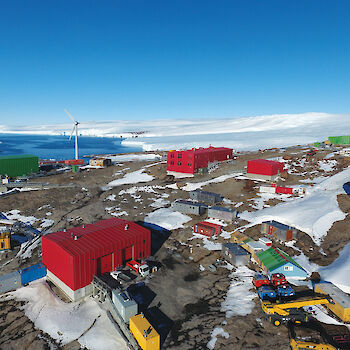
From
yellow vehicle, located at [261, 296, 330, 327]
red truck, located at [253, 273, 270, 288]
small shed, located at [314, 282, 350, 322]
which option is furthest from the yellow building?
small shed, located at [314, 282, 350, 322]

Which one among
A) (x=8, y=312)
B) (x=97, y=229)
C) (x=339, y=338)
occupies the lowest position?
(x=8, y=312)

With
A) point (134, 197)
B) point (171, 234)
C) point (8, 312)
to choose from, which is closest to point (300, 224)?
point (171, 234)

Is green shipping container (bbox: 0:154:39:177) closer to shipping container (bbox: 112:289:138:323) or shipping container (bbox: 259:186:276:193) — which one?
shipping container (bbox: 259:186:276:193)

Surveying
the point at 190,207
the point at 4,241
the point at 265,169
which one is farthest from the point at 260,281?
the point at 265,169

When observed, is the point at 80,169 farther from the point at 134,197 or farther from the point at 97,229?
the point at 97,229

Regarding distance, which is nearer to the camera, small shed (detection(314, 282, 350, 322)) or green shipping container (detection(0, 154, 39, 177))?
small shed (detection(314, 282, 350, 322))

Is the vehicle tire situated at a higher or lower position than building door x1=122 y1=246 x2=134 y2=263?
lower

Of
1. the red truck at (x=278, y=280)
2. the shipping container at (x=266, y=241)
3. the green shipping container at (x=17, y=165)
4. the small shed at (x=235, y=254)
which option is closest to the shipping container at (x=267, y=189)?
the shipping container at (x=266, y=241)
